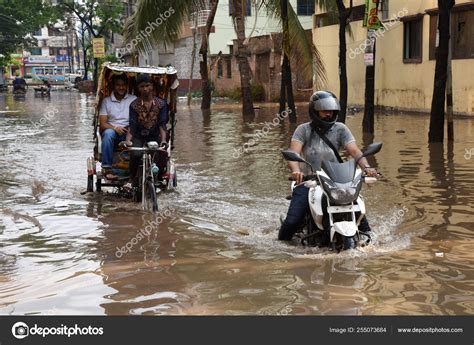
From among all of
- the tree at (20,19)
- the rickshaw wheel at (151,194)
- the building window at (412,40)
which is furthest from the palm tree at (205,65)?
the tree at (20,19)

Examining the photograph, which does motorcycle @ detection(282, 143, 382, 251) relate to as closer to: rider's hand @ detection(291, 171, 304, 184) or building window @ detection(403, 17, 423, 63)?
rider's hand @ detection(291, 171, 304, 184)

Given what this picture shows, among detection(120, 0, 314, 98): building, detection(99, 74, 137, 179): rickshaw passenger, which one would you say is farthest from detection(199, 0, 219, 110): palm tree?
detection(99, 74, 137, 179): rickshaw passenger

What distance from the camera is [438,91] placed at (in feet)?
51.3

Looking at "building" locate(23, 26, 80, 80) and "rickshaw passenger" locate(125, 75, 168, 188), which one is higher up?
"building" locate(23, 26, 80, 80)

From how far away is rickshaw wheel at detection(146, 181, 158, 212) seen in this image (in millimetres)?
9281

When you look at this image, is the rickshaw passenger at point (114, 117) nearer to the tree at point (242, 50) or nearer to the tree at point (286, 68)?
the tree at point (286, 68)

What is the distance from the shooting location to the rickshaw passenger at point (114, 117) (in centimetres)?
1027

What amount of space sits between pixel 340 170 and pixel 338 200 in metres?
0.30

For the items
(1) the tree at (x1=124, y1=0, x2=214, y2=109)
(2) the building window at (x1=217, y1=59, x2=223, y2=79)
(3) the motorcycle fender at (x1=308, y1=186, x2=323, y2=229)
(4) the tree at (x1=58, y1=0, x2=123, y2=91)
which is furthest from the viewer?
(4) the tree at (x1=58, y1=0, x2=123, y2=91)

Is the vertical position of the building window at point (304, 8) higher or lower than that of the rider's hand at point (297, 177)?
higher

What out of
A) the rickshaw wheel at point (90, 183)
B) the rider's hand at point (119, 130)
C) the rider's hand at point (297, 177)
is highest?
the rider's hand at point (119, 130)

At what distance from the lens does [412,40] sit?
28.6 metres

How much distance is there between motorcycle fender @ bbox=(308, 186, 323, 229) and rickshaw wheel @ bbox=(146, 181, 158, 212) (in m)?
3.02

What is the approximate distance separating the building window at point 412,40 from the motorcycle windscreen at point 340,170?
73.0 ft
